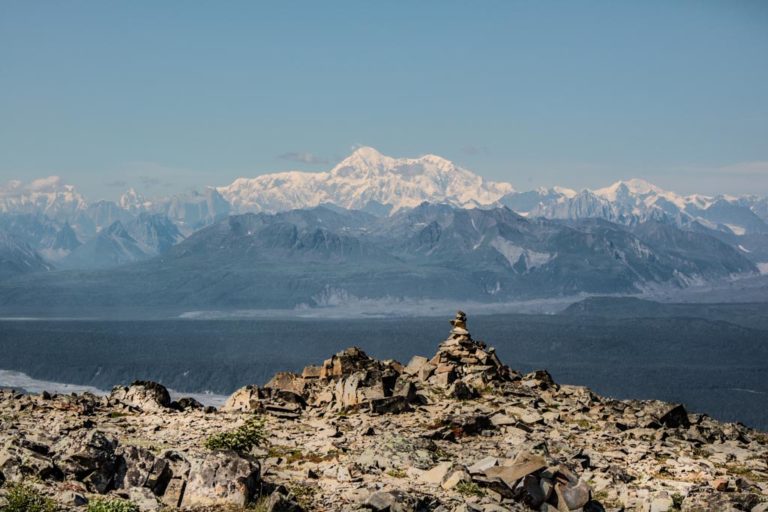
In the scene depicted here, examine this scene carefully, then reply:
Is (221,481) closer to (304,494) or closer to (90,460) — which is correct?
(304,494)

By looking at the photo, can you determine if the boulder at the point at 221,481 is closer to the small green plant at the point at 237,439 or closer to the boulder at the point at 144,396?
the small green plant at the point at 237,439

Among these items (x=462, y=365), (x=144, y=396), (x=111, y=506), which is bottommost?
(x=111, y=506)

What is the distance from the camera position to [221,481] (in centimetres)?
3550

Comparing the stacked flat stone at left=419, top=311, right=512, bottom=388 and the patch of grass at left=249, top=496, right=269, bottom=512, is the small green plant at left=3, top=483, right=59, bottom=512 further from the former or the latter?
the stacked flat stone at left=419, top=311, right=512, bottom=388

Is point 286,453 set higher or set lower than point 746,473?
higher

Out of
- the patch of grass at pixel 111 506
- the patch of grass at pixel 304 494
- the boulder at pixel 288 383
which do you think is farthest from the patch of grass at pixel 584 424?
the patch of grass at pixel 111 506

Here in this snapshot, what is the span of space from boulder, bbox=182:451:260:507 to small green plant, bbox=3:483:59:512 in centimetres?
461

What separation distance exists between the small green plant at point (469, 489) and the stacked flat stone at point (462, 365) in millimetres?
23938

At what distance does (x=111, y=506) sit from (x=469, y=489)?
13547mm

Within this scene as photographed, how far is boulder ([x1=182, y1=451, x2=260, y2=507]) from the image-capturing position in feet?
115

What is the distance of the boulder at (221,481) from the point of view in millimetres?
35188

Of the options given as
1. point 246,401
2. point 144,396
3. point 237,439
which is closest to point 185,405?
point 144,396

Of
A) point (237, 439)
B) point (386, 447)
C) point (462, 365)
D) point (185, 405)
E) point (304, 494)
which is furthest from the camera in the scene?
point (462, 365)

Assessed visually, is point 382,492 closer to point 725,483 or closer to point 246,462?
point 246,462
